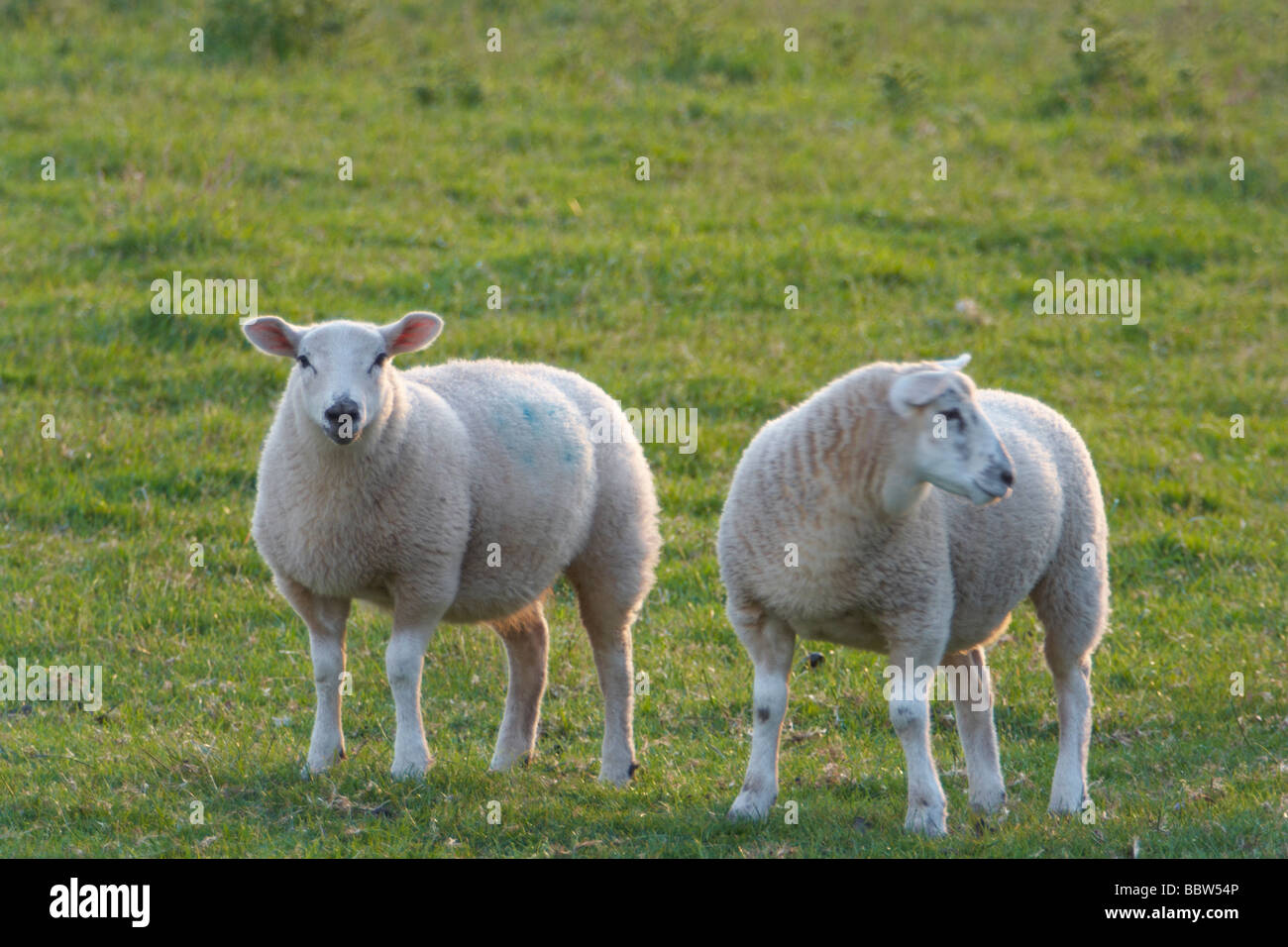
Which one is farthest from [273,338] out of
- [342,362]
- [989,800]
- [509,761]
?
[989,800]

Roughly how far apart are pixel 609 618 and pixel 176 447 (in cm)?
424

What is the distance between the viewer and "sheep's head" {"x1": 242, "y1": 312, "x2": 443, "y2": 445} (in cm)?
570

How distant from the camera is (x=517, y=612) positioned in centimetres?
652

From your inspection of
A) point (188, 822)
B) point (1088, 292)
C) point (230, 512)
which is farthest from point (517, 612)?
point (1088, 292)

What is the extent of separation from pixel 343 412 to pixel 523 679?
1.75 m

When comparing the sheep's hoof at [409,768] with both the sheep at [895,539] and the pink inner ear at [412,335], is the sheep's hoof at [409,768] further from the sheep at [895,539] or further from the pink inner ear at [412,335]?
the pink inner ear at [412,335]

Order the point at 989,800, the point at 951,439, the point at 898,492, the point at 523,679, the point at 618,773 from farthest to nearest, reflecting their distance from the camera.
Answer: the point at 523,679
the point at 618,773
the point at 989,800
the point at 898,492
the point at 951,439

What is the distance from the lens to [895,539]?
5.54 metres

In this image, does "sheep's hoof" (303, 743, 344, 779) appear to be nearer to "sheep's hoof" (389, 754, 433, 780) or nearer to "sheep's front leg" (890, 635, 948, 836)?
"sheep's hoof" (389, 754, 433, 780)

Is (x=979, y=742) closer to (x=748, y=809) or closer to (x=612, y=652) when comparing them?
(x=748, y=809)

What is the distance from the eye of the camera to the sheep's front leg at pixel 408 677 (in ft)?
19.9

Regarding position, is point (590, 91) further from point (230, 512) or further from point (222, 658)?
point (222, 658)

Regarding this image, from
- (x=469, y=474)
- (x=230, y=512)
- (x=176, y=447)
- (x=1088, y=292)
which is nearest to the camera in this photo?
(x=469, y=474)

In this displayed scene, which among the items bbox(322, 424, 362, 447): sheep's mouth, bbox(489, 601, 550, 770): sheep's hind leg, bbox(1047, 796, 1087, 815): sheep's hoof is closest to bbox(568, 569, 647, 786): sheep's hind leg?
bbox(489, 601, 550, 770): sheep's hind leg
